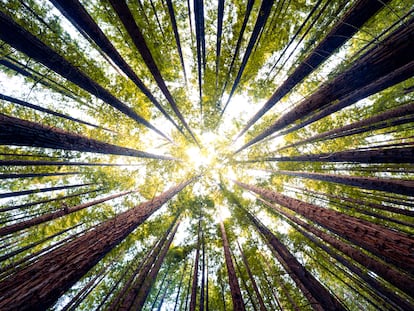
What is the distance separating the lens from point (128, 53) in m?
7.48

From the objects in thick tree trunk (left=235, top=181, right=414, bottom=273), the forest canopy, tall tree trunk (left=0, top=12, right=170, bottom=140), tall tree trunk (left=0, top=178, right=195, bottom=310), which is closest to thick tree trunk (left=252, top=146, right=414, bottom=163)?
the forest canopy

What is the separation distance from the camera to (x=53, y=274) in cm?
242

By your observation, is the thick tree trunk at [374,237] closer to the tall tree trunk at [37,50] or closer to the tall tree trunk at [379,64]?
the tall tree trunk at [379,64]

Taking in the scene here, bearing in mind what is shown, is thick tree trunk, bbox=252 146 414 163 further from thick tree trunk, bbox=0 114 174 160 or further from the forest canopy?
thick tree trunk, bbox=0 114 174 160

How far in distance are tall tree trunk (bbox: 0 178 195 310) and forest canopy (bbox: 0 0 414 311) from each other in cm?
2

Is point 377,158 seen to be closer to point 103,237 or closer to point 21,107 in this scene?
point 103,237

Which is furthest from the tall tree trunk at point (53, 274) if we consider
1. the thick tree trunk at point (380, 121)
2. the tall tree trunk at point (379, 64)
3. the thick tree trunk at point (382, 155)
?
the thick tree trunk at point (380, 121)


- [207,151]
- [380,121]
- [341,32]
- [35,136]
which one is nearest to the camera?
[35,136]

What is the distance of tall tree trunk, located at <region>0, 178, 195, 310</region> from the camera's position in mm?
2002

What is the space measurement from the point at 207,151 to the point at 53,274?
41.8 ft

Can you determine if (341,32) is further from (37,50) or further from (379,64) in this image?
(37,50)

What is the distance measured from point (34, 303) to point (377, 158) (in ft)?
22.4

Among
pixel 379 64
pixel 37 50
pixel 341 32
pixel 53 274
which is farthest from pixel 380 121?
pixel 37 50

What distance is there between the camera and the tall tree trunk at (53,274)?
200 cm
